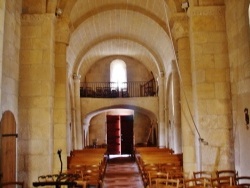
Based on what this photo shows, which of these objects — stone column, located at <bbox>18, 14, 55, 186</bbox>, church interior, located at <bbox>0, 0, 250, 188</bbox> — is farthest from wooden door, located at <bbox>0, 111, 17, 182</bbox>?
stone column, located at <bbox>18, 14, 55, 186</bbox>

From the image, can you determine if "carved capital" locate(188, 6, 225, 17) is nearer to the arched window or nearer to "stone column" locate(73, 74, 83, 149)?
"stone column" locate(73, 74, 83, 149)

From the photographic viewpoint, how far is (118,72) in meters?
23.1

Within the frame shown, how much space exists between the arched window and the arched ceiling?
2.64 metres

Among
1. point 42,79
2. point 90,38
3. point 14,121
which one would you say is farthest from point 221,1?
point 90,38

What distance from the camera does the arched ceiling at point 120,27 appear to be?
39.5 ft

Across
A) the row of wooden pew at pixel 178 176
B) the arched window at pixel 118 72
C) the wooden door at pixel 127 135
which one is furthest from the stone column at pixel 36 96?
the wooden door at pixel 127 135

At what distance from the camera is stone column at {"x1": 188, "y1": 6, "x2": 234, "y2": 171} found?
762cm

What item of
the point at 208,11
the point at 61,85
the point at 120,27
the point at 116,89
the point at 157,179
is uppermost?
the point at 120,27

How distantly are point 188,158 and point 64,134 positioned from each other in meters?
3.71

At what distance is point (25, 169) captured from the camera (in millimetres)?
7859

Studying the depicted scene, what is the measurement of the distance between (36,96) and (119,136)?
52.7 feet

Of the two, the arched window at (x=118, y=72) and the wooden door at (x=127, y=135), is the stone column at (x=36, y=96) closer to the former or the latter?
the arched window at (x=118, y=72)

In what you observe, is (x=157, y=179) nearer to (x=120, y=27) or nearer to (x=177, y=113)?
(x=177, y=113)

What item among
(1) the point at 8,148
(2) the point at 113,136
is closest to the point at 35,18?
(1) the point at 8,148
